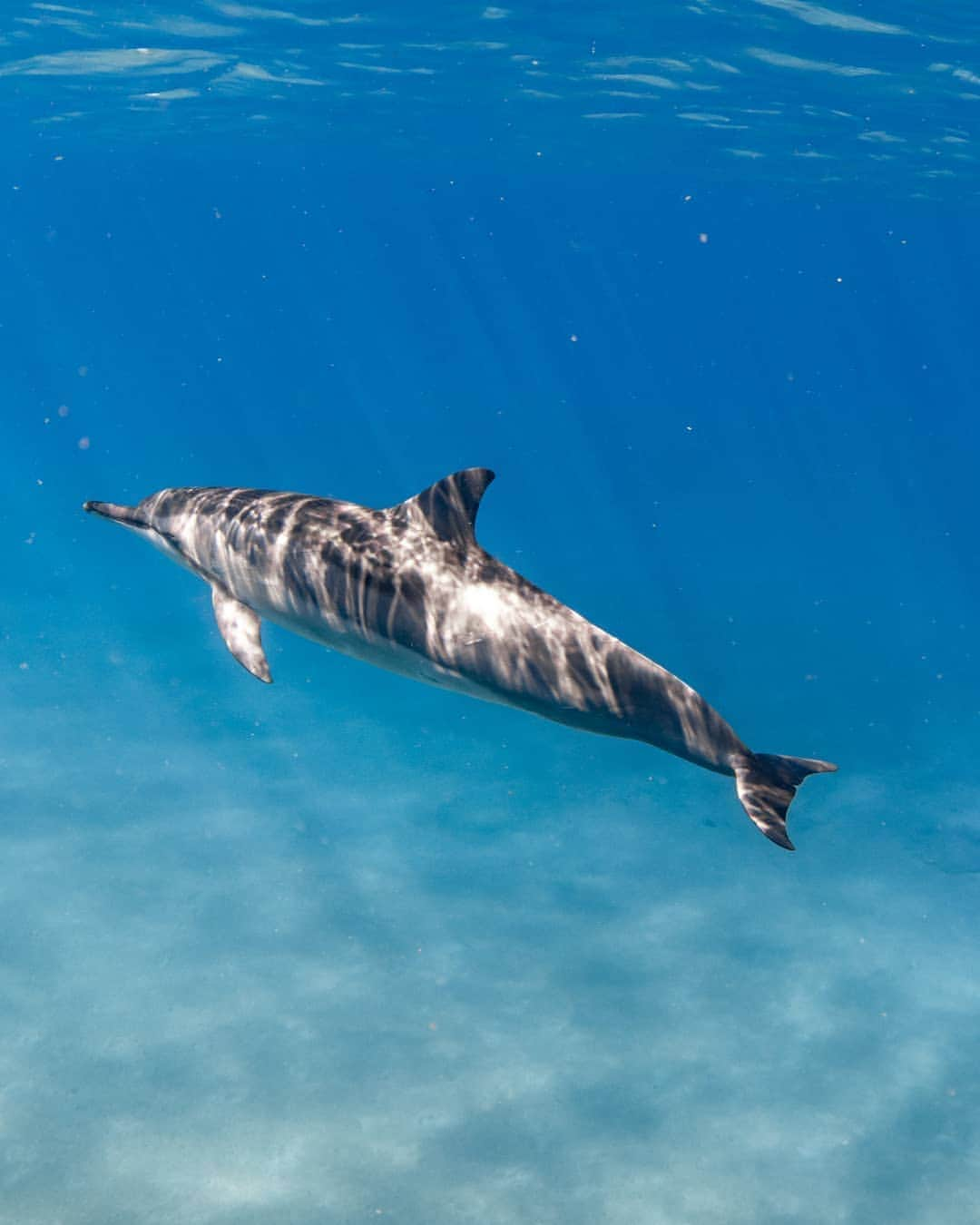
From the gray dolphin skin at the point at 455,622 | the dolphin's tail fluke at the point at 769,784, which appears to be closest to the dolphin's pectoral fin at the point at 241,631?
the gray dolphin skin at the point at 455,622

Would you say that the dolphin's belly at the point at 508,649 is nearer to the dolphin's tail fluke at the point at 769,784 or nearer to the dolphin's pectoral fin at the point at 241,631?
the dolphin's tail fluke at the point at 769,784

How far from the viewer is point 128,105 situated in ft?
112

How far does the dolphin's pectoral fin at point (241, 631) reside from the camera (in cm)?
875

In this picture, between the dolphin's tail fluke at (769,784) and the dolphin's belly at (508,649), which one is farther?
the dolphin's belly at (508,649)

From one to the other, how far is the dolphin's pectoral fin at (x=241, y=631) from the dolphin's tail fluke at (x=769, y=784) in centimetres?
387

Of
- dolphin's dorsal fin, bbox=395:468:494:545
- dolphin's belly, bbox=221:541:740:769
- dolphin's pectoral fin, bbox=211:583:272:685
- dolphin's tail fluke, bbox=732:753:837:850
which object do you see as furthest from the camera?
dolphin's pectoral fin, bbox=211:583:272:685

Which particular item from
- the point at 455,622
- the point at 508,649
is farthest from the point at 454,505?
the point at 508,649

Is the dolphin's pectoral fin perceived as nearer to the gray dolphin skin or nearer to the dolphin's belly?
the gray dolphin skin

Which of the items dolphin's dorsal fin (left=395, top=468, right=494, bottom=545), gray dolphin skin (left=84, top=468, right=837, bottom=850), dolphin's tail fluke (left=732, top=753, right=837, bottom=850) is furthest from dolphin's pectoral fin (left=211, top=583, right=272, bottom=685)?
dolphin's tail fluke (left=732, top=753, right=837, bottom=850)

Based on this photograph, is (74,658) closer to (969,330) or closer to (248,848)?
(248,848)

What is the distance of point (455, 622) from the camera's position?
25.3 ft

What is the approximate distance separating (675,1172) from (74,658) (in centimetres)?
1948

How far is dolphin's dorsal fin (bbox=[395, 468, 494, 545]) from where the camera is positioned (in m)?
7.88

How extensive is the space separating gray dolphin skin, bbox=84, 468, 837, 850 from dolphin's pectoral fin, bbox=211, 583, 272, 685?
1 cm
